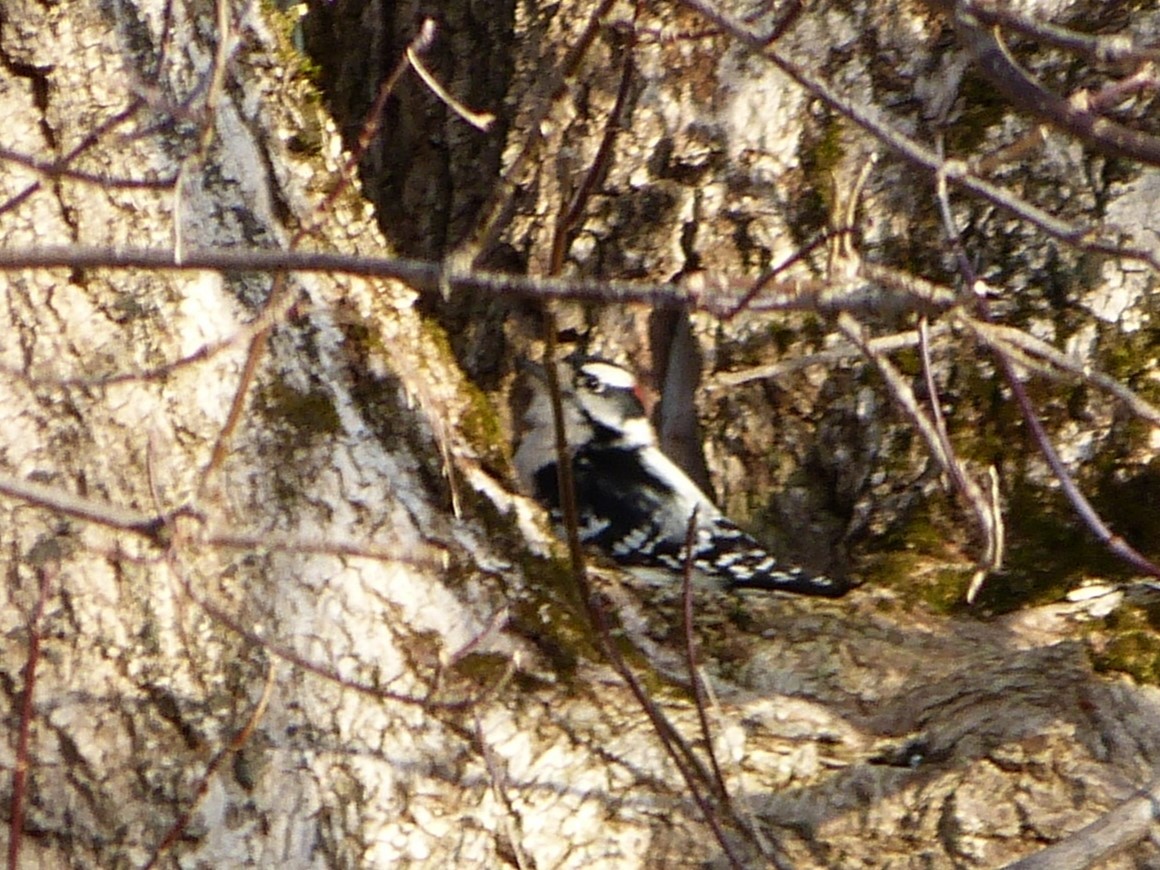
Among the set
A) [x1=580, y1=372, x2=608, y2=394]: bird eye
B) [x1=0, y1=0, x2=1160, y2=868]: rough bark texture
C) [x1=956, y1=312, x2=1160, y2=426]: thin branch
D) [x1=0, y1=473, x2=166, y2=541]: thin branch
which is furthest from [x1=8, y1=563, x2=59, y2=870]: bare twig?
[x1=580, y1=372, x2=608, y2=394]: bird eye

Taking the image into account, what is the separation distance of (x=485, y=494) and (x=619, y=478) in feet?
4.86

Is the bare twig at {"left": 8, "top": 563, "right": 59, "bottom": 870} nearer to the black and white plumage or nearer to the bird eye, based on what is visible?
the black and white plumage

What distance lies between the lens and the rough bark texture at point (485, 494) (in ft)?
7.60

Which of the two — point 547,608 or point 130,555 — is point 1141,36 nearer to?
point 547,608

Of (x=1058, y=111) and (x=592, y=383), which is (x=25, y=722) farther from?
(x=592, y=383)

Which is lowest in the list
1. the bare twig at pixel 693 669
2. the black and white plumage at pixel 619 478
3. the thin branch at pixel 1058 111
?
the bare twig at pixel 693 669

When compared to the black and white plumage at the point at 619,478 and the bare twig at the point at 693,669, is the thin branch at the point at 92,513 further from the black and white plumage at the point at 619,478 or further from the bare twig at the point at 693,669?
the black and white plumage at the point at 619,478

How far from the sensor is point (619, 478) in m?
4.33

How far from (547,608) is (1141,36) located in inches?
71.0

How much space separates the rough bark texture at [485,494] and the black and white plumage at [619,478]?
15cm

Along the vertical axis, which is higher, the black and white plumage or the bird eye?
the bird eye

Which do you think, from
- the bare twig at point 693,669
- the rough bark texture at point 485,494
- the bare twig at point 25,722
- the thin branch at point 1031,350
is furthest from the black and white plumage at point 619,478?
the thin branch at point 1031,350

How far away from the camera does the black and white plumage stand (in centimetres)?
367

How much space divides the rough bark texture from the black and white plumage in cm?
15
